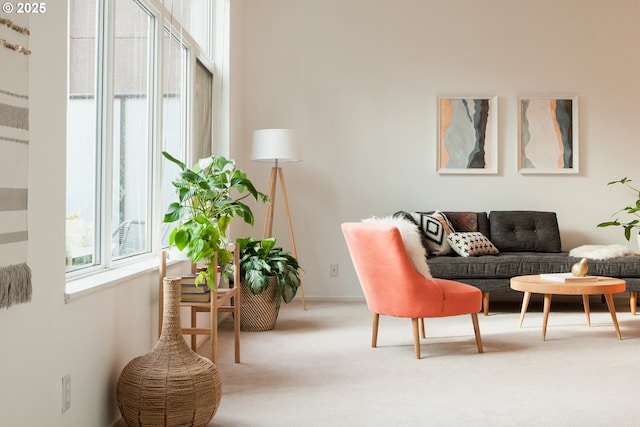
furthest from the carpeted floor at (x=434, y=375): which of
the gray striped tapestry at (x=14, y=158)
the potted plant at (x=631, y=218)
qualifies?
the gray striped tapestry at (x=14, y=158)

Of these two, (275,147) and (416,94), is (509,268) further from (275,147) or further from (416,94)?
(275,147)

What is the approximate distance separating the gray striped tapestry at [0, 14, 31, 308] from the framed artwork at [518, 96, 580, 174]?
5.11 m

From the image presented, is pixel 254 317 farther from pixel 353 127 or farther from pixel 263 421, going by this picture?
pixel 353 127

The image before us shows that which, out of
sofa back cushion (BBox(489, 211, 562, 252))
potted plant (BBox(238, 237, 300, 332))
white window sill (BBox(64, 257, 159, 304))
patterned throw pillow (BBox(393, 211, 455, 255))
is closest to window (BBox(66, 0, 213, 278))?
white window sill (BBox(64, 257, 159, 304))

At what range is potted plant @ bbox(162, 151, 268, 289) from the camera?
318 centimetres

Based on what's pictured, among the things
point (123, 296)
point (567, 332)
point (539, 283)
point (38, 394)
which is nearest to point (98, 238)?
point (123, 296)

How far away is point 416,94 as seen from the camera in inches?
246

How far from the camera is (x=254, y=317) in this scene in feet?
15.3

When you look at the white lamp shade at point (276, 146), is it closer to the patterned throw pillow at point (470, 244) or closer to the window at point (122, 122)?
the window at point (122, 122)

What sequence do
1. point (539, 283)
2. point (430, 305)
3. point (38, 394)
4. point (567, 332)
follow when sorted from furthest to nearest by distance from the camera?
1. point (567, 332)
2. point (539, 283)
3. point (430, 305)
4. point (38, 394)

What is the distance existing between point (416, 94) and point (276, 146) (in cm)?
157

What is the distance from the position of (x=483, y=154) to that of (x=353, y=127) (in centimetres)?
124

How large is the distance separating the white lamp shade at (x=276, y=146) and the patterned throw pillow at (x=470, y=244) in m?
1.49

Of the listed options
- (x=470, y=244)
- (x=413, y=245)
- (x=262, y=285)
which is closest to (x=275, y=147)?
(x=262, y=285)
